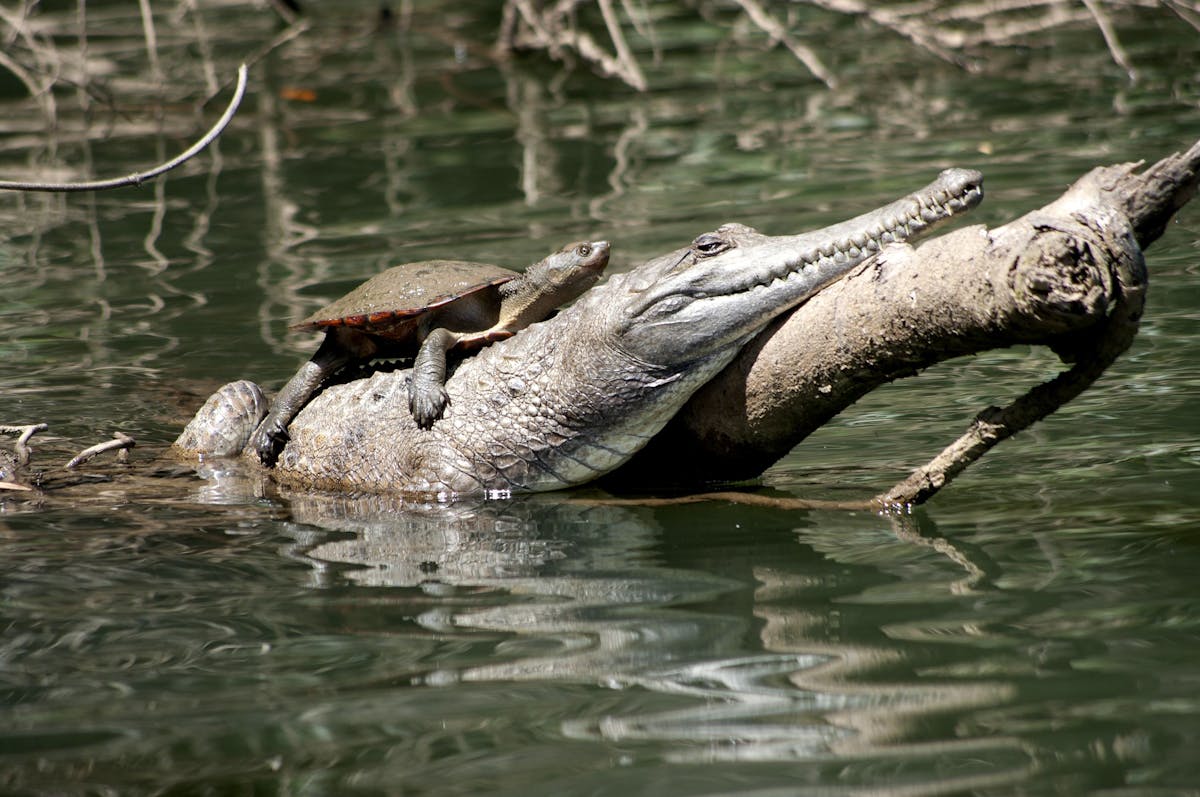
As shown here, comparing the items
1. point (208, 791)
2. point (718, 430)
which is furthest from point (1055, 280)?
point (208, 791)

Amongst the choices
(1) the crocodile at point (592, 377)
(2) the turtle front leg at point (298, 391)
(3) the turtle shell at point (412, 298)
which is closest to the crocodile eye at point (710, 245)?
(1) the crocodile at point (592, 377)

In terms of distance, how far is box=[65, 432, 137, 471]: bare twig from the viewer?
682 cm

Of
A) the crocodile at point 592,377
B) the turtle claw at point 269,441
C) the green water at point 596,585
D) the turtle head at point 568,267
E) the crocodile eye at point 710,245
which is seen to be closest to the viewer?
the green water at point 596,585

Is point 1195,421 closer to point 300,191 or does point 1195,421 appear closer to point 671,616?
point 671,616

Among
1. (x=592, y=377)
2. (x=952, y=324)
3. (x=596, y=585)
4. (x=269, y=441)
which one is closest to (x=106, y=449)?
(x=269, y=441)

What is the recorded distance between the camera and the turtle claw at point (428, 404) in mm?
6184

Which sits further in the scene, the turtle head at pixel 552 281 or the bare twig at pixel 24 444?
the bare twig at pixel 24 444

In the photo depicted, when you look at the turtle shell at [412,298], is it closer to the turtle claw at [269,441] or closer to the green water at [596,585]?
the turtle claw at [269,441]

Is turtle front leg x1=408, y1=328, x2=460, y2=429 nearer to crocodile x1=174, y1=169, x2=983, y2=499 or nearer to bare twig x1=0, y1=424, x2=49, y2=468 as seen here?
crocodile x1=174, y1=169, x2=983, y2=499

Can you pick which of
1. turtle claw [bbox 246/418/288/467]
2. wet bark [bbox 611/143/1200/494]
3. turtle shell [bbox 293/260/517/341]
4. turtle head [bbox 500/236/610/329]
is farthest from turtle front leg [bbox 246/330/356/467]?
wet bark [bbox 611/143/1200/494]

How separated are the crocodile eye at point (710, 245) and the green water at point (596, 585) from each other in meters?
0.99

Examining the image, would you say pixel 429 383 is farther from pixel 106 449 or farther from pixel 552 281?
pixel 106 449

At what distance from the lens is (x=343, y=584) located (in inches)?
198

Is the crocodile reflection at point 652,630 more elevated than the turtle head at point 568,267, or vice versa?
the turtle head at point 568,267
